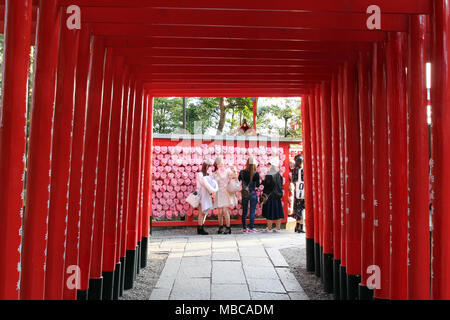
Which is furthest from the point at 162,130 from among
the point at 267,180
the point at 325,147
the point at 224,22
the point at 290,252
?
the point at 224,22

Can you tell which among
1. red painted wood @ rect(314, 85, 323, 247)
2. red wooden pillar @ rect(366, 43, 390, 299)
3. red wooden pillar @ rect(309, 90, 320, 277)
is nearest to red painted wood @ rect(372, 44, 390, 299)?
red wooden pillar @ rect(366, 43, 390, 299)

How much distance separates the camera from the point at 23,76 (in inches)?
83.3

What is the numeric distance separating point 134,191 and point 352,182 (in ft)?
10.1

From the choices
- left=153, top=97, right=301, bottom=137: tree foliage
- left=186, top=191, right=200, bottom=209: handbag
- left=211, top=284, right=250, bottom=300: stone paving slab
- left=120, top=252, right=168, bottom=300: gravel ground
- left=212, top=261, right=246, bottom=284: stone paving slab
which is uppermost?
left=153, top=97, right=301, bottom=137: tree foliage

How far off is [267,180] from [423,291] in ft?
24.0

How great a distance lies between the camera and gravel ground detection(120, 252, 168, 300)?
5.18 meters

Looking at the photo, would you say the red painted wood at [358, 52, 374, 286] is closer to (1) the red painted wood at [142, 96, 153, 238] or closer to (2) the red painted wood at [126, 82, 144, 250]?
(2) the red painted wood at [126, 82, 144, 250]

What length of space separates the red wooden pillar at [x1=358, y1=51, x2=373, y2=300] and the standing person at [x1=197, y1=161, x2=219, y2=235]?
5860mm

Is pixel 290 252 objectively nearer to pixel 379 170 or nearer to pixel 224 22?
pixel 379 170

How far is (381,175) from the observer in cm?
364

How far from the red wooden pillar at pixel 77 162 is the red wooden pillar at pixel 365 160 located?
274 cm

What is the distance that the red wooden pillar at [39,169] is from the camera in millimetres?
2461

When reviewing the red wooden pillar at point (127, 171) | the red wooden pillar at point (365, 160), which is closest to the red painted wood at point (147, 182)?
the red wooden pillar at point (127, 171)

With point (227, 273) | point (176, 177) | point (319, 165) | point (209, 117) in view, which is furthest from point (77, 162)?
point (209, 117)
